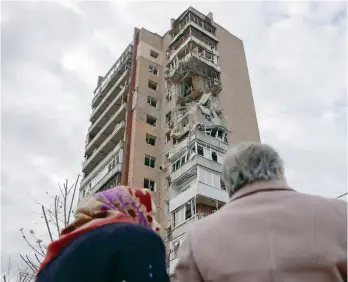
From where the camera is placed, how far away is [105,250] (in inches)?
54.9

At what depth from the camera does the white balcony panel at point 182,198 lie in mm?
18391

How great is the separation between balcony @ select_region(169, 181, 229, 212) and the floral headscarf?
54.5 ft

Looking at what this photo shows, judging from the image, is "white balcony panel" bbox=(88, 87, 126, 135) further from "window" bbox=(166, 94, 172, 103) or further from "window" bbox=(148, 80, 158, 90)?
"window" bbox=(166, 94, 172, 103)

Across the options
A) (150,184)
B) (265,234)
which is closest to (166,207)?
(150,184)

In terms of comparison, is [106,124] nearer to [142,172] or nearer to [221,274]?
[142,172]

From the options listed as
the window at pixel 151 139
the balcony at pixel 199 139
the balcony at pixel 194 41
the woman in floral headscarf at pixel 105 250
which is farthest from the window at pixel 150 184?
the woman in floral headscarf at pixel 105 250

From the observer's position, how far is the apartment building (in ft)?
63.9

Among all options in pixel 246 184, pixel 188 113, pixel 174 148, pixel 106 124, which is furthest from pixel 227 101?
pixel 246 184

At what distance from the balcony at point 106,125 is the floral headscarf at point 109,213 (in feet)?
83.8

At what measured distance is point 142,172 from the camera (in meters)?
22.3

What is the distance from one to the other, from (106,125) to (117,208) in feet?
93.0

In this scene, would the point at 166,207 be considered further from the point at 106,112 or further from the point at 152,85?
the point at 106,112

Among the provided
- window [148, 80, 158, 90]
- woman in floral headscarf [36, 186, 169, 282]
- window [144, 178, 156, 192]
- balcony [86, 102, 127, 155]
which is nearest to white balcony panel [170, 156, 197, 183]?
window [144, 178, 156, 192]

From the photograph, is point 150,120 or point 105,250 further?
point 150,120
